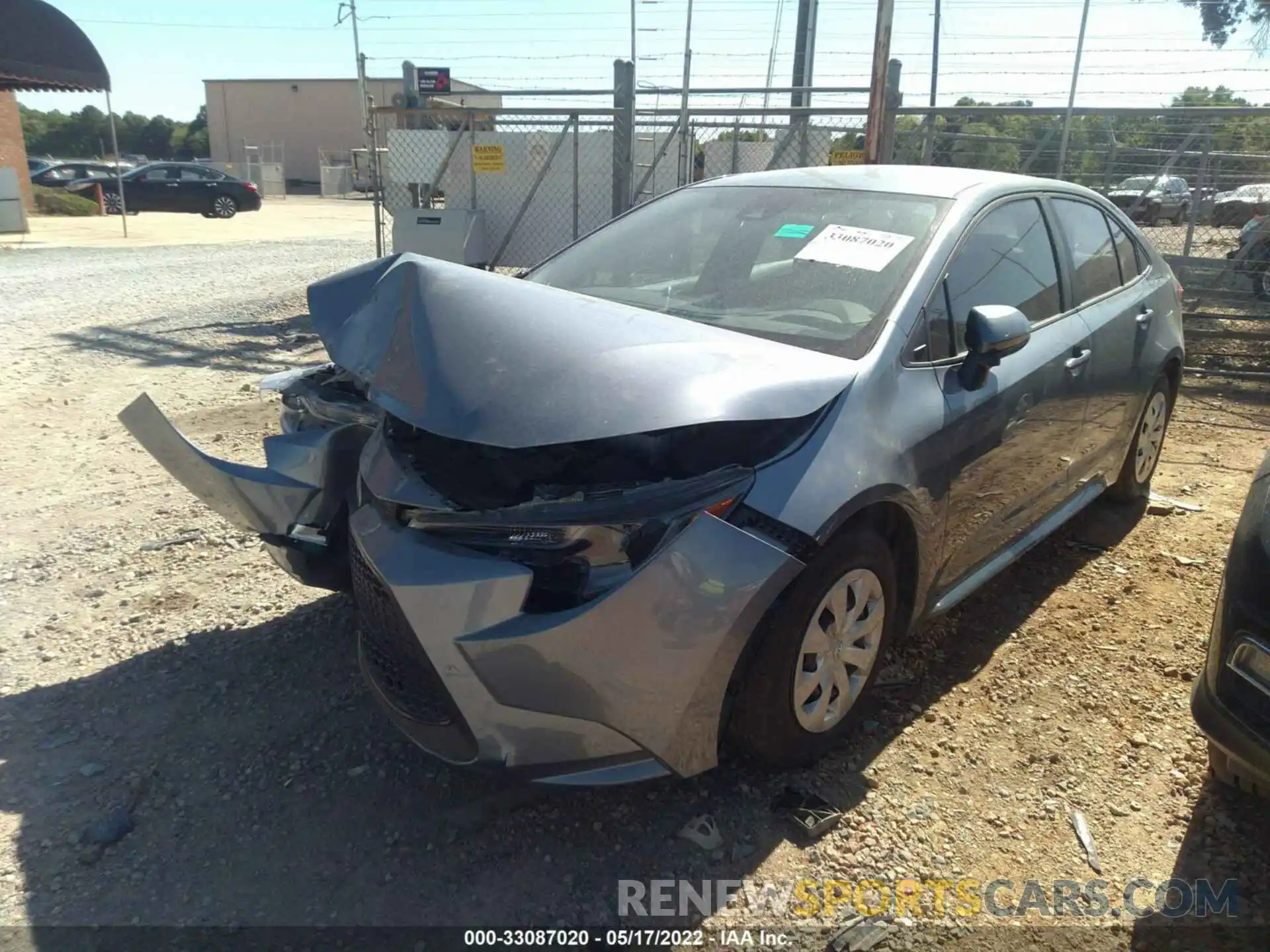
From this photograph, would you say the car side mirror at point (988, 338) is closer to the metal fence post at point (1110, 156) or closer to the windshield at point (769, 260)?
the windshield at point (769, 260)

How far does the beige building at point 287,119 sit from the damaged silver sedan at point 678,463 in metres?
59.2

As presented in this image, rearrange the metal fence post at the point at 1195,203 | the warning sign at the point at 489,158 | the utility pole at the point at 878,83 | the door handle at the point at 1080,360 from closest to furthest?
the door handle at the point at 1080,360, the utility pole at the point at 878,83, the metal fence post at the point at 1195,203, the warning sign at the point at 489,158

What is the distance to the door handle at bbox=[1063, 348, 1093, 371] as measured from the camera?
12.1 ft

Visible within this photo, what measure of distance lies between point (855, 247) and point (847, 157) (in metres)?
5.48

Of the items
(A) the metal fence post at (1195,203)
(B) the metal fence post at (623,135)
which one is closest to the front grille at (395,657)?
(B) the metal fence post at (623,135)

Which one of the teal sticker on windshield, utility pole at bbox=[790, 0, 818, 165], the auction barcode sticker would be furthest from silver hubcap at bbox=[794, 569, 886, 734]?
utility pole at bbox=[790, 0, 818, 165]

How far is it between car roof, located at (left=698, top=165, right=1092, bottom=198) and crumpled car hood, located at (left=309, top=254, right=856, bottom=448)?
44.0 inches

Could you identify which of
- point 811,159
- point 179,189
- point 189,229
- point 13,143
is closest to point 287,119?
point 179,189

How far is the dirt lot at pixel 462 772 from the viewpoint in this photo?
7.95ft

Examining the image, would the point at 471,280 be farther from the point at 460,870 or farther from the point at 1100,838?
the point at 1100,838

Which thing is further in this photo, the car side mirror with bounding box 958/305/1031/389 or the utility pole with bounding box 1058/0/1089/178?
the utility pole with bounding box 1058/0/1089/178

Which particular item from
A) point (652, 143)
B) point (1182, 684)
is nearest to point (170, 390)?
point (652, 143)

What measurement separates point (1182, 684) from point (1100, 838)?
1.05 m

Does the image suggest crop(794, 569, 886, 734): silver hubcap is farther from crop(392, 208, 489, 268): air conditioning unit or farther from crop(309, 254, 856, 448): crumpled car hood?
crop(392, 208, 489, 268): air conditioning unit
